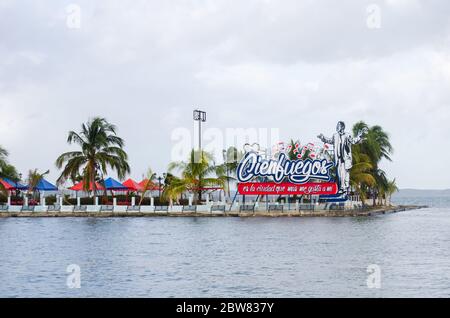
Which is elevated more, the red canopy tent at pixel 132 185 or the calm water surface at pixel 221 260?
the red canopy tent at pixel 132 185

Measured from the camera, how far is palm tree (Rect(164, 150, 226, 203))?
69.4 metres

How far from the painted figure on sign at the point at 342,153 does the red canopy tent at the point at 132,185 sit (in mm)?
21776

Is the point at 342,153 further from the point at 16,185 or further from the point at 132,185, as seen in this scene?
the point at 16,185

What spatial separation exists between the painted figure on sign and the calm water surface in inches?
524

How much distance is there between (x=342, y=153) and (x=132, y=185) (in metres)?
24.2

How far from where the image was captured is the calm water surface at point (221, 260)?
26.6 metres

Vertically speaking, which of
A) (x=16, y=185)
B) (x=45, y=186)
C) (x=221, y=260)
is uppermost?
(x=16, y=185)

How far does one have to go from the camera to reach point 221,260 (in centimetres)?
3553

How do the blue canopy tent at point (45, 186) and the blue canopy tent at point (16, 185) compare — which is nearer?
the blue canopy tent at point (16, 185)

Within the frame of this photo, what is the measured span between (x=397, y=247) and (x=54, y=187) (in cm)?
4687

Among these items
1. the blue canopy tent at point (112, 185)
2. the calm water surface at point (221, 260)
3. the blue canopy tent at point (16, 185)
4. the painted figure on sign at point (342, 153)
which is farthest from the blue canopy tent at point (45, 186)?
the painted figure on sign at point (342, 153)

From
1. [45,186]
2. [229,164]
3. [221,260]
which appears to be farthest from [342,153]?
[221,260]

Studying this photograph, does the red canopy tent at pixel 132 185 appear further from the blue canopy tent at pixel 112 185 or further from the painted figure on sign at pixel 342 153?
the painted figure on sign at pixel 342 153

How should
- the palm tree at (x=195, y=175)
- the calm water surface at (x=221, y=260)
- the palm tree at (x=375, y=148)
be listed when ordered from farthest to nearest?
the palm tree at (x=375, y=148) → the palm tree at (x=195, y=175) → the calm water surface at (x=221, y=260)
